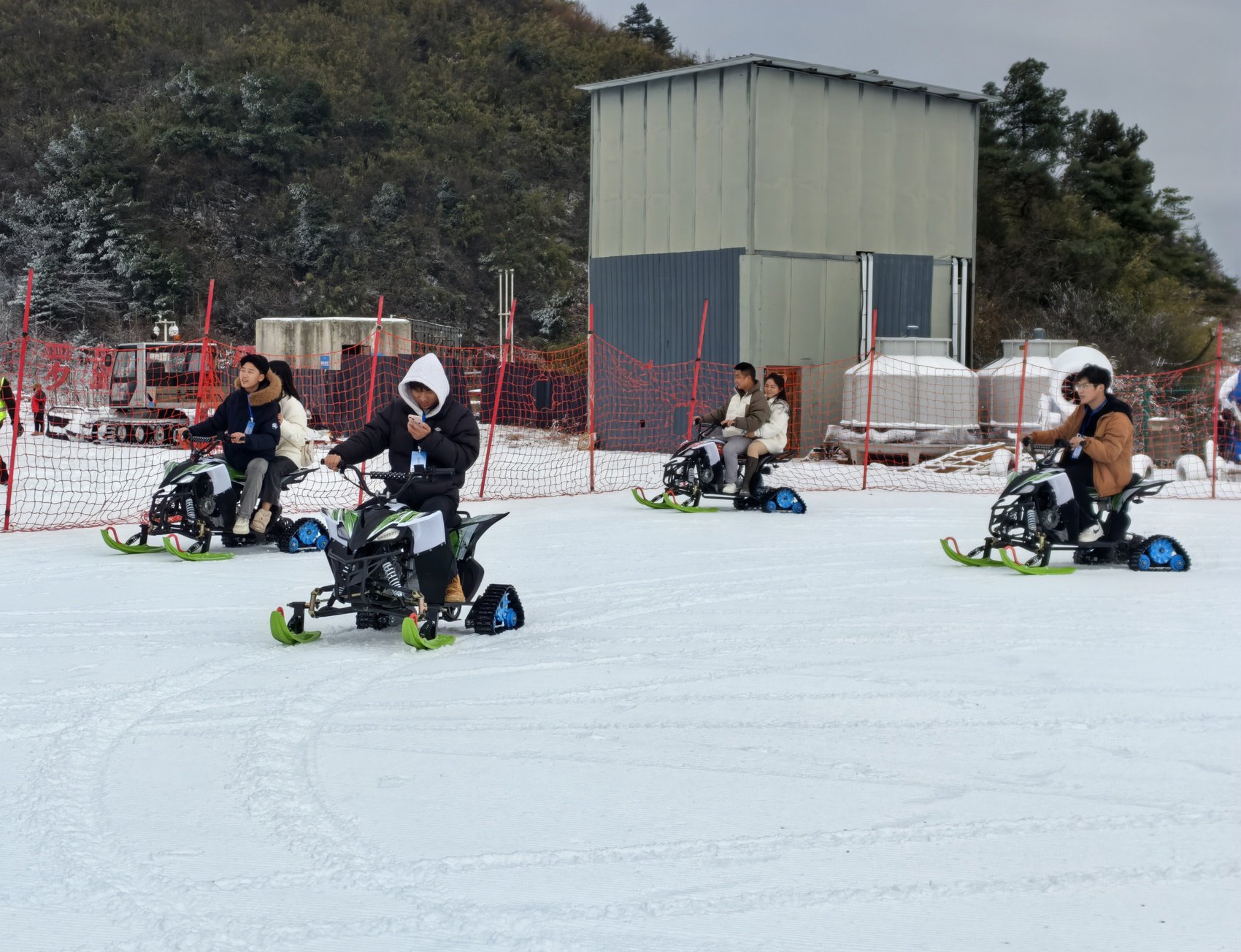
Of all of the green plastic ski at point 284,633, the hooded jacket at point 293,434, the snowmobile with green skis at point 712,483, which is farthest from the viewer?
the snowmobile with green skis at point 712,483

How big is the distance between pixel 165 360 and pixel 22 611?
17399 mm

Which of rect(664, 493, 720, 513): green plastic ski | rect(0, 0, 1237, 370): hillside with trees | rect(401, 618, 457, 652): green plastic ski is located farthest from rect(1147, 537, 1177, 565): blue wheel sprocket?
rect(0, 0, 1237, 370): hillside with trees

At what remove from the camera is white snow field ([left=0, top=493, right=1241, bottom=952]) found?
3441 millimetres

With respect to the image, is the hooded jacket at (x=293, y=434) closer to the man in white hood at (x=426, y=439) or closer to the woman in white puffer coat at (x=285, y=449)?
the woman in white puffer coat at (x=285, y=449)

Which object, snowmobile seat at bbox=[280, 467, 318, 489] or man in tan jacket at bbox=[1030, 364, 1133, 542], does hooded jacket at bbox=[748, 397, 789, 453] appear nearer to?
man in tan jacket at bbox=[1030, 364, 1133, 542]

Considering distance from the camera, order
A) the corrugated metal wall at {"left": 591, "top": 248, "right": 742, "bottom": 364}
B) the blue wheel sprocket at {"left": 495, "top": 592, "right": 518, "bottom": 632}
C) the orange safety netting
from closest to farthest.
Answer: the blue wheel sprocket at {"left": 495, "top": 592, "right": 518, "bottom": 632}, the orange safety netting, the corrugated metal wall at {"left": 591, "top": 248, "right": 742, "bottom": 364}

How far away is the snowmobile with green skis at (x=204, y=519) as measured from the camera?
10406 millimetres

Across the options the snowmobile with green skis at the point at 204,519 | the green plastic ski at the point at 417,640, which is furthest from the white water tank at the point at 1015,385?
the green plastic ski at the point at 417,640

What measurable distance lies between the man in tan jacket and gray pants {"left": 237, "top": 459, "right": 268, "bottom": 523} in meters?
5.57

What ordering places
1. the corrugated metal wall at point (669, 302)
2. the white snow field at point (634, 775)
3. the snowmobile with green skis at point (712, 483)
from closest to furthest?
the white snow field at point (634, 775)
the snowmobile with green skis at point (712, 483)
the corrugated metal wall at point (669, 302)

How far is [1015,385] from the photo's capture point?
21.7 meters

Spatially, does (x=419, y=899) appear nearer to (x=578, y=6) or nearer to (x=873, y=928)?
(x=873, y=928)

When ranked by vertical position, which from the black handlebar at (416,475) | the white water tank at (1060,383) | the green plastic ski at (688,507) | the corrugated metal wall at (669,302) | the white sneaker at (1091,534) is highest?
the corrugated metal wall at (669,302)

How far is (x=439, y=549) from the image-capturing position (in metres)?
7.14
